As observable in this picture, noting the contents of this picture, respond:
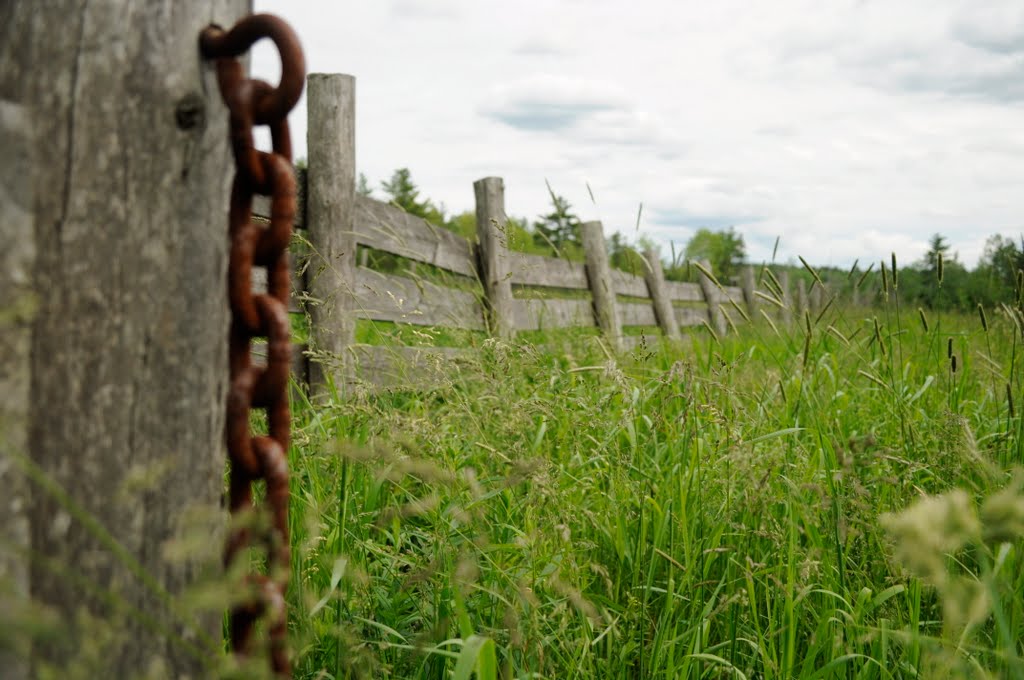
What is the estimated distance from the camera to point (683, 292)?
41.0 feet

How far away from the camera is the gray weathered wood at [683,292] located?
470 inches

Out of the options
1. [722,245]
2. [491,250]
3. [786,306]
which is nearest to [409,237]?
[491,250]

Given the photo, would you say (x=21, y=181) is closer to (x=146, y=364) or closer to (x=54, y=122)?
(x=54, y=122)

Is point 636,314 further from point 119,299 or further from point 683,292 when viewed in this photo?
point 119,299

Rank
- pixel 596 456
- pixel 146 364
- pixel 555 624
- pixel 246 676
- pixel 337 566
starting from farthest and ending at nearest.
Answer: pixel 596 456, pixel 555 624, pixel 337 566, pixel 146 364, pixel 246 676

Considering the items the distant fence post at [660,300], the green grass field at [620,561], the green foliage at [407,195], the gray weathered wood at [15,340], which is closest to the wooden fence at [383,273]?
the green grass field at [620,561]

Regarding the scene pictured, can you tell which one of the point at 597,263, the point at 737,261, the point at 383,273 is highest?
the point at 737,261

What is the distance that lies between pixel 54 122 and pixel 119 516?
438 millimetres

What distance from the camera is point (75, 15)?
0.86 metres

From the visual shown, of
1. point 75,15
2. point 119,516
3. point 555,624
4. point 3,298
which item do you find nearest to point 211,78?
point 75,15

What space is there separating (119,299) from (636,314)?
9.51 metres

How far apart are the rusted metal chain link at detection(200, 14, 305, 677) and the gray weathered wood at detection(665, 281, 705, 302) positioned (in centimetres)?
1106

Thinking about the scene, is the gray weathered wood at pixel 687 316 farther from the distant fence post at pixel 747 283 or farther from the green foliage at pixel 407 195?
the green foliage at pixel 407 195

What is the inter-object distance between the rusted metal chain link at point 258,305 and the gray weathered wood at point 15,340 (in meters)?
0.21
